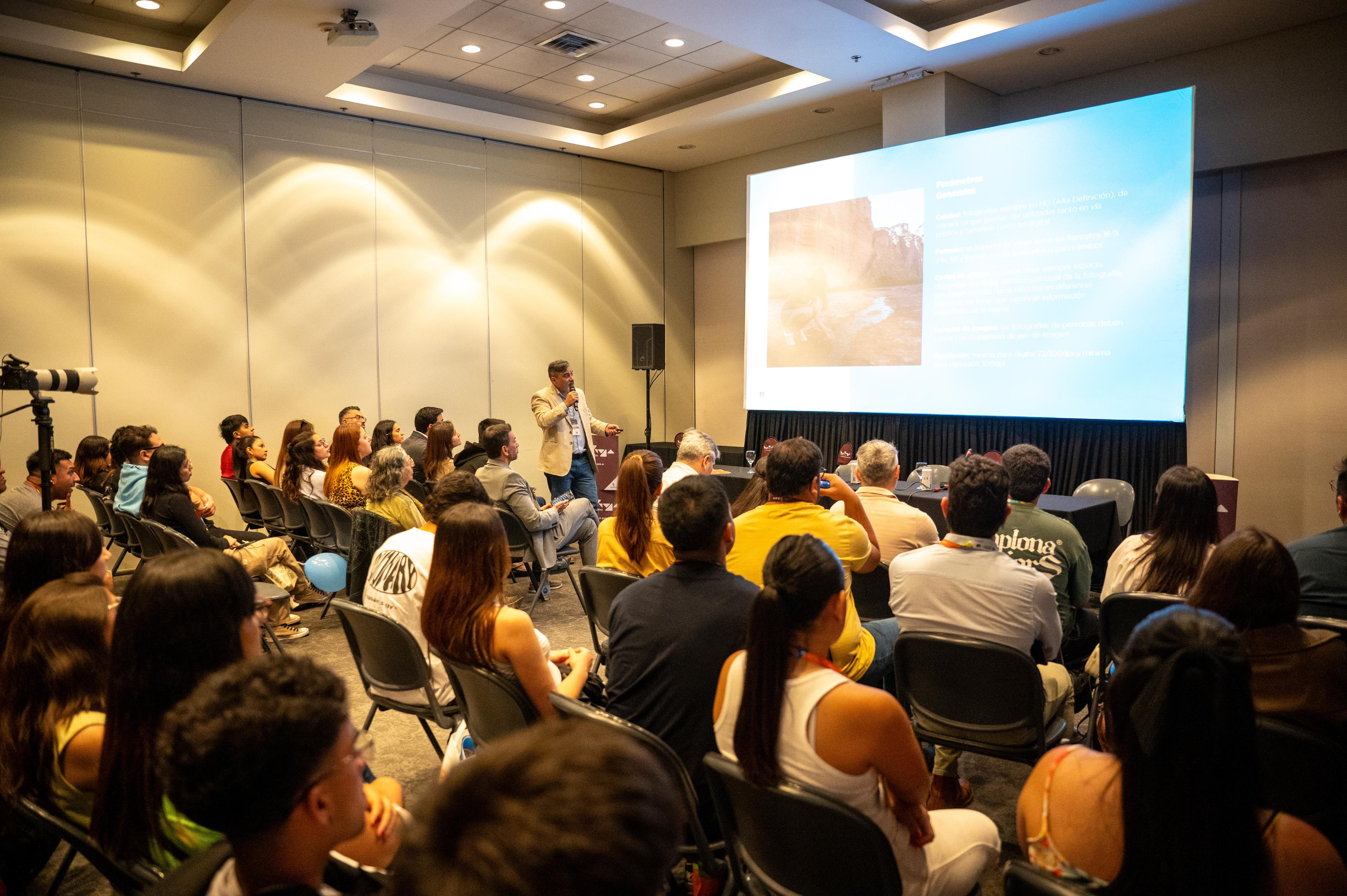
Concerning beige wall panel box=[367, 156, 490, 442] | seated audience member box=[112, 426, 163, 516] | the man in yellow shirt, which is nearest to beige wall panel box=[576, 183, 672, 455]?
beige wall panel box=[367, 156, 490, 442]

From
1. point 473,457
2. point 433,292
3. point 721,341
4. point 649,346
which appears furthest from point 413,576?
point 721,341

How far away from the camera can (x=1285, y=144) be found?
6.09m

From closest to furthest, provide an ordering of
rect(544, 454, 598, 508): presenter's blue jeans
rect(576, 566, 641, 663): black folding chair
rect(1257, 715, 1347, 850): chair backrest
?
rect(1257, 715, 1347, 850): chair backrest → rect(576, 566, 641, 663): black folding chair → rect(544, 454, 598, 508): presenter's blue jeans

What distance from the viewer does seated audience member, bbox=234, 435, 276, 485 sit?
616 cm

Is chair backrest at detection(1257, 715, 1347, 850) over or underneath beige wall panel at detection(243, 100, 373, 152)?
underneath

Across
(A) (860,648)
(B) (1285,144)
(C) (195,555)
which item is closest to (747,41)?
(B) (1285,144)

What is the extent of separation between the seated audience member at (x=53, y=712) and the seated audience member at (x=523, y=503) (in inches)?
126

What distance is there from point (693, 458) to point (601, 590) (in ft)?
4.39

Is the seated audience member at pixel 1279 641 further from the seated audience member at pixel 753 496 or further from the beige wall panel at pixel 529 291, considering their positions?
the beige wall panel at pixel 529 291

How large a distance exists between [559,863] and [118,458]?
20.5 ft

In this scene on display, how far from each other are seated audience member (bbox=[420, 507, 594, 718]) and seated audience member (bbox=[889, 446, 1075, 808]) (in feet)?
3.72

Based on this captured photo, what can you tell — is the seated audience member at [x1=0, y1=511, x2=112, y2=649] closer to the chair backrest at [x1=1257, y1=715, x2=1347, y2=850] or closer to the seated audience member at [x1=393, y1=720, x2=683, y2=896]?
the seated audience member at [x1=393, y1=720, x2=683, y2=896]

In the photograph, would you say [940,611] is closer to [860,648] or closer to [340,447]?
[860,648]

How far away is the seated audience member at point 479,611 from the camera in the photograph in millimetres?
2217
